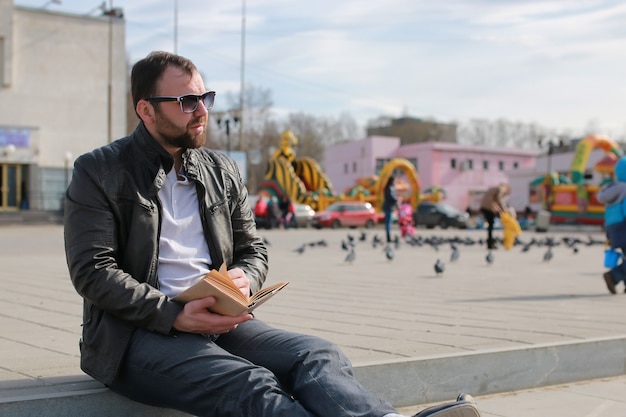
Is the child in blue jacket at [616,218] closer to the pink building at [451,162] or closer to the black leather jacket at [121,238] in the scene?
the black leather jacket at [121,238]

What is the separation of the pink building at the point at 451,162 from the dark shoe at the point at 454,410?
67.3 m

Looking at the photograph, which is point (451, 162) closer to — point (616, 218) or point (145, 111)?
point (616, 218)

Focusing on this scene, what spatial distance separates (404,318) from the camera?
6320mm

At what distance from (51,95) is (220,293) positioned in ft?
137

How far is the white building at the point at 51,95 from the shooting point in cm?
4069

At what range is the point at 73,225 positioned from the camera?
317 centimetres

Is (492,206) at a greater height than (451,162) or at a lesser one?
lesser

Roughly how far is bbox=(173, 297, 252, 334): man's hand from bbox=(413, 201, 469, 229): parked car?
40261 millimetres

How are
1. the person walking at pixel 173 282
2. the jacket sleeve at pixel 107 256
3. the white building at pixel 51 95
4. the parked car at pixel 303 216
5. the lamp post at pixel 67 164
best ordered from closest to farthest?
the person walking at pixel 173 282, the jacket sleeve at pixel 107 256, the parked car at pixel 303 216, the white building at pixel 51 95, the lamp post at pixel 67 164

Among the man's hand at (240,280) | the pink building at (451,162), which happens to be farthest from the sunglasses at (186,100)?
the pink building at (451,162)

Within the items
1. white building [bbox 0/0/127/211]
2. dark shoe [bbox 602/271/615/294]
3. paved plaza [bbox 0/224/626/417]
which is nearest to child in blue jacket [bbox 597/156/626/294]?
dark shoe [bbox 602/271/615/294]

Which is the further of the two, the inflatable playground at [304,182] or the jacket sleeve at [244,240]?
the inflatable playground at [304,182]

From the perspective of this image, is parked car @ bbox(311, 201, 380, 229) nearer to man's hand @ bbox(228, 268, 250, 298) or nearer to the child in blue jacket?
the child in blue jacket

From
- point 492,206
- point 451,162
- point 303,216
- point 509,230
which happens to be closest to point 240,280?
point 509,230
